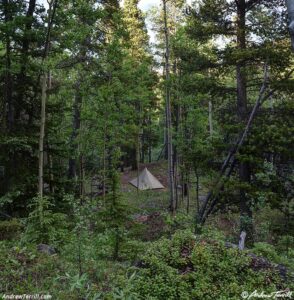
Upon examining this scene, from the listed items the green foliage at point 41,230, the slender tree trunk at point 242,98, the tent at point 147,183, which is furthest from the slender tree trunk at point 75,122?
the tent at point 147,183

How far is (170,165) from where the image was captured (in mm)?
13812

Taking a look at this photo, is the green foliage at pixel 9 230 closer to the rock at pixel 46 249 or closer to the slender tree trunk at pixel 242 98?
the rock at pixel 46 249

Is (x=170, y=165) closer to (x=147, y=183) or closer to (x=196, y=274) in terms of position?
(x=147, y=183)

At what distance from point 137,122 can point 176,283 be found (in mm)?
20372

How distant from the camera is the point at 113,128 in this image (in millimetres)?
13625

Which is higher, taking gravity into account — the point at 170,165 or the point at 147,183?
the point at 170,165

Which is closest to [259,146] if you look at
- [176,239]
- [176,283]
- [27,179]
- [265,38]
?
[265,38]

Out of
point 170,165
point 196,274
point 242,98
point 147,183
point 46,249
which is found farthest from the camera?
point 147,183

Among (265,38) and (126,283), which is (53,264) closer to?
(126,283)

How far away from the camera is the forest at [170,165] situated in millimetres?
4098

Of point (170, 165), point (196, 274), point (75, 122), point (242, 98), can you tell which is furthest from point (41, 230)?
point (75, 122)

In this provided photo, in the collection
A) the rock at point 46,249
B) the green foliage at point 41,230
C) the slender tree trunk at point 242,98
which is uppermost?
the slender tree trunk at point 242,98

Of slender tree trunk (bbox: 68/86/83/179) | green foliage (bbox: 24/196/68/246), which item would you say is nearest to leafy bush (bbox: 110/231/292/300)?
green foliage (bbox: 24/196/68/246)

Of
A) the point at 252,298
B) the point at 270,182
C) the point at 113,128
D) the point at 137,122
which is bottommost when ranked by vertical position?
the point at 252,298
